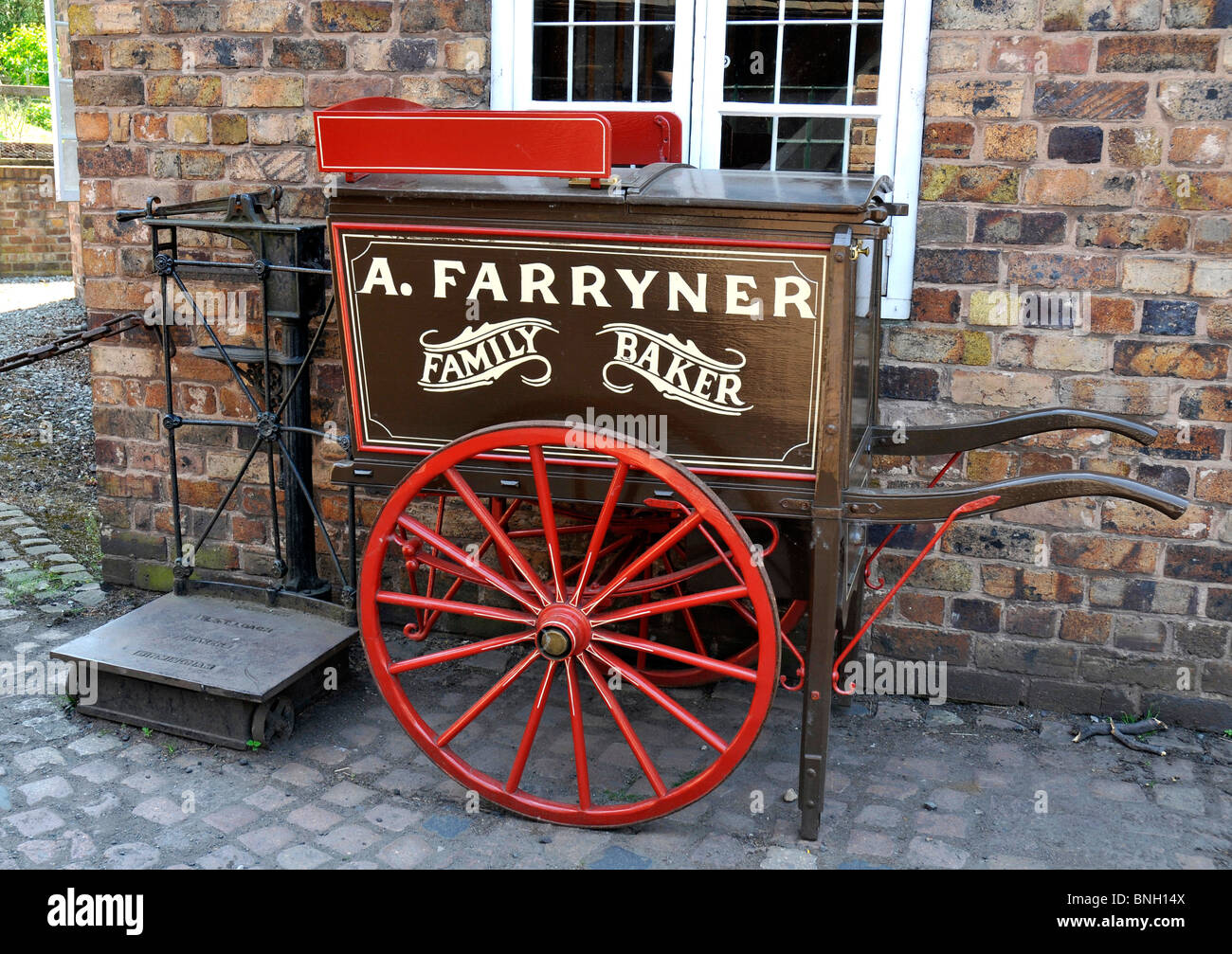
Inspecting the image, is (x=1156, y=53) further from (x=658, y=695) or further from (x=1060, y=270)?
(x=658, y=695)

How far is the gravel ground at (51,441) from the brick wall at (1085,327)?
392 cm

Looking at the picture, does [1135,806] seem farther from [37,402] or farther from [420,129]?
[37,402]

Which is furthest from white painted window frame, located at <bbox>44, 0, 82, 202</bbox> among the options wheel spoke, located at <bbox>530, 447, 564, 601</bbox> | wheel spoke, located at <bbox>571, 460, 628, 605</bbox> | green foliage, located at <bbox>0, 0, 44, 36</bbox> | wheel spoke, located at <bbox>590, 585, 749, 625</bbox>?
green foliage, located at <bbox>0, 0, 44, 36</bbox>

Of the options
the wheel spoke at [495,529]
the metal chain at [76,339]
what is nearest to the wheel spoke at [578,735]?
the wheel spoke at [495,529]

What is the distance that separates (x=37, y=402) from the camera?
26.6 ft

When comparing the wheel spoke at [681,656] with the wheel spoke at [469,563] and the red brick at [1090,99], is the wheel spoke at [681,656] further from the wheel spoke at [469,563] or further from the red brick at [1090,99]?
the red brick at [1090,99]

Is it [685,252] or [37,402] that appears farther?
[37,402]

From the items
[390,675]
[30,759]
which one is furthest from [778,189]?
[30,759]

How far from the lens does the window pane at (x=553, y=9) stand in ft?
14.0

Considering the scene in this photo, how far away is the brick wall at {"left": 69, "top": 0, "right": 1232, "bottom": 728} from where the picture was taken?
372 centimetres

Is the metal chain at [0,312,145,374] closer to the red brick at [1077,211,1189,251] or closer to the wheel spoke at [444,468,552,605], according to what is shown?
the wheel spoke at [444,468,552,605]

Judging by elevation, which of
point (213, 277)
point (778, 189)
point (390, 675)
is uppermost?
point (778, 189)

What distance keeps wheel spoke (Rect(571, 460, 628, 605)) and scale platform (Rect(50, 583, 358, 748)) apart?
118 centimetres

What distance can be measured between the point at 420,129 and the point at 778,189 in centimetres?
97
